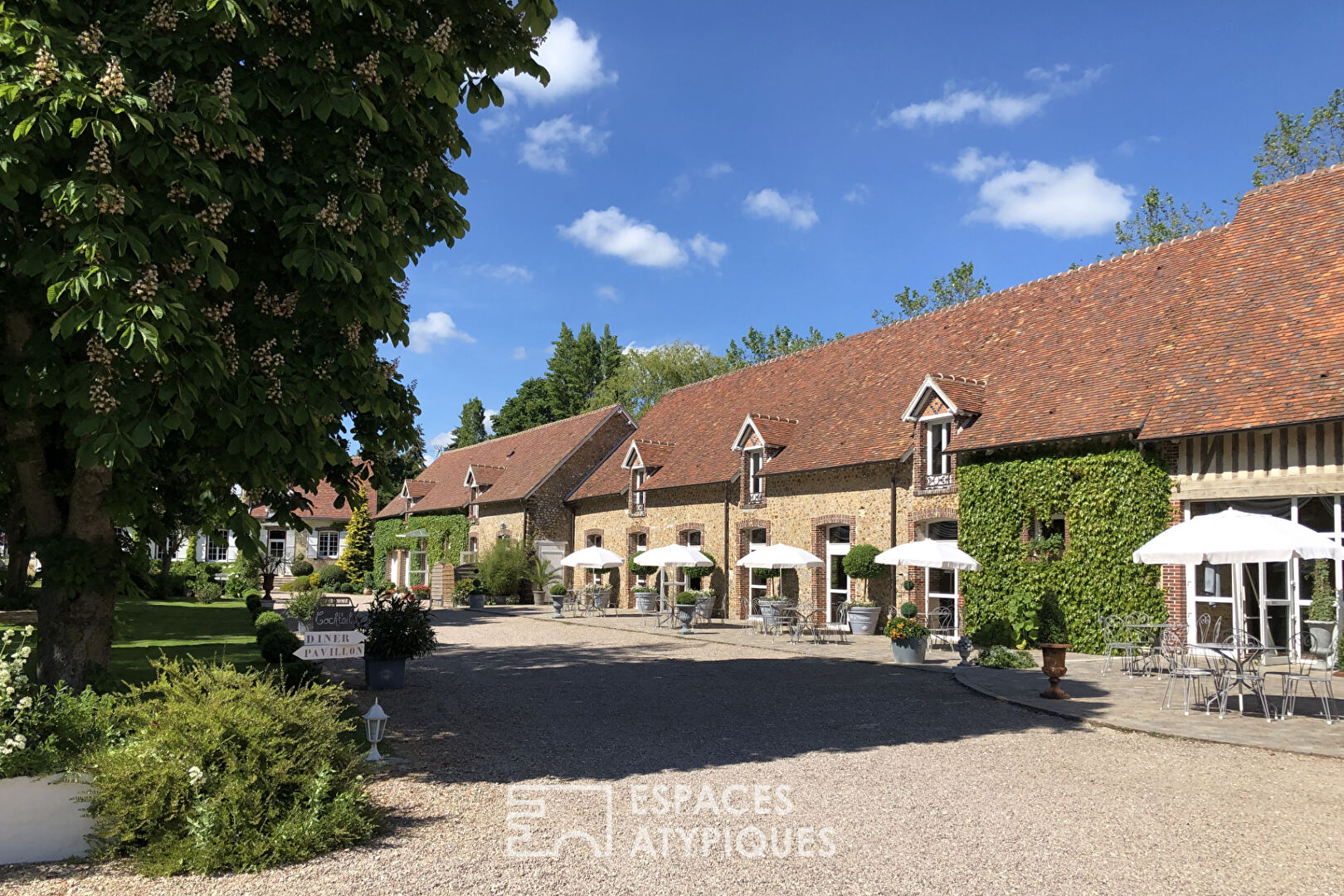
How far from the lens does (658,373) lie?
51.5 meters

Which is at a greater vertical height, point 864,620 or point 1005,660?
point 864,620

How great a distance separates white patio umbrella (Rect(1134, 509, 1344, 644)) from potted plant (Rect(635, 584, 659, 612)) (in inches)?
680

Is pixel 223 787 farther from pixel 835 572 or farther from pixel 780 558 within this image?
pixel 835 572

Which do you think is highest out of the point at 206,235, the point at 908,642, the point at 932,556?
the point at 206,235

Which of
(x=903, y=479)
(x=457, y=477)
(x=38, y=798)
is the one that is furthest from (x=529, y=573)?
(x=38, y=798)

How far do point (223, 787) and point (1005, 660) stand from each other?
11725 mm

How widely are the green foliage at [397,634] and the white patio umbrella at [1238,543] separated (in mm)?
8879

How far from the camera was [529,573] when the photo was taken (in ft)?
103

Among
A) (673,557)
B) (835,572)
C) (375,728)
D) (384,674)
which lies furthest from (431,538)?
(375,728)

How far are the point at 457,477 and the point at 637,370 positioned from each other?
1416 centimetres

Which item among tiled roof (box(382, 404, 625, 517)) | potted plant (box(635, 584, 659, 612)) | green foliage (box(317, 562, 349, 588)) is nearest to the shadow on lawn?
potted plant (box(635, 584, 659, 612))

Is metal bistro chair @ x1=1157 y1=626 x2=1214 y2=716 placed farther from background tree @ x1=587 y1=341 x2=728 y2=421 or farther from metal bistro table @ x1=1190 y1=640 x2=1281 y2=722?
background tree @ x1=587 y1=341 x2=728 y2=421

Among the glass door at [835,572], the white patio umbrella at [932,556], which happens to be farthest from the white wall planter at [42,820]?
the glass door at [835,572]

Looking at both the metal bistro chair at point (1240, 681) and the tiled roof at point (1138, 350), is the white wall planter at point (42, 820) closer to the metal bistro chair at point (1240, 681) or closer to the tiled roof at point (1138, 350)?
the metal bistro chair at point (1240, 681)
